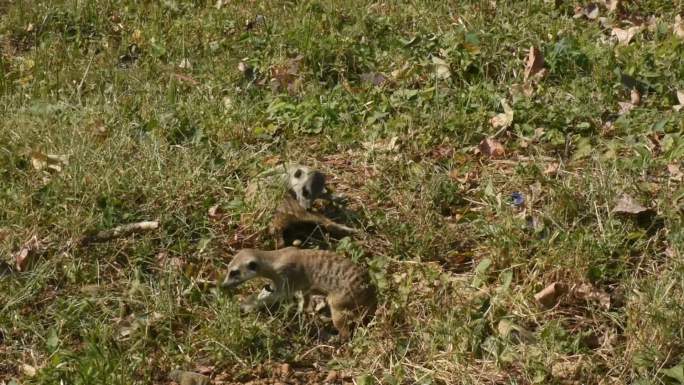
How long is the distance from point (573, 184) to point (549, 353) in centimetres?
117

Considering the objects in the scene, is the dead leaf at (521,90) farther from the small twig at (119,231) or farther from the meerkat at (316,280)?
the small twig at (119,231)

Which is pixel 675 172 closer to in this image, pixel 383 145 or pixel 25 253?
pixel 383 145

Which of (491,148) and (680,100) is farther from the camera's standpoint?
(680,100)

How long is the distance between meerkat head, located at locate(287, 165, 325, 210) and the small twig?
0.72 m

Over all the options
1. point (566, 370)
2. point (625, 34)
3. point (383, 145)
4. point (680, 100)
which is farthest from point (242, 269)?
point (625, 34)

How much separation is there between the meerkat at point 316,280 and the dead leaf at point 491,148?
4.69 ft

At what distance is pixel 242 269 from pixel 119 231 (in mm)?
854

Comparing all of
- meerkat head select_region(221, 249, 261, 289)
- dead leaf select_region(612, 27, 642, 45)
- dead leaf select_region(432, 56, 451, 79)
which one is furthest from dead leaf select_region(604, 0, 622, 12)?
meerkat head select_region(221, 249, 261, 289)

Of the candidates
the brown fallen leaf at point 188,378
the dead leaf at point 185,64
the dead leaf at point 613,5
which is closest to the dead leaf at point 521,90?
the dead leaf at point 613,5

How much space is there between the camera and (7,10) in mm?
7656

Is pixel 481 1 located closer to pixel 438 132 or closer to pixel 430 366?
pixel 438 132

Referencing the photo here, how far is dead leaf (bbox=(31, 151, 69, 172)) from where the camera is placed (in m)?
5.28

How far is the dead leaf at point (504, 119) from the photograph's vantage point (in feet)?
18.6

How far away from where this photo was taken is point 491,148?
217 inches
